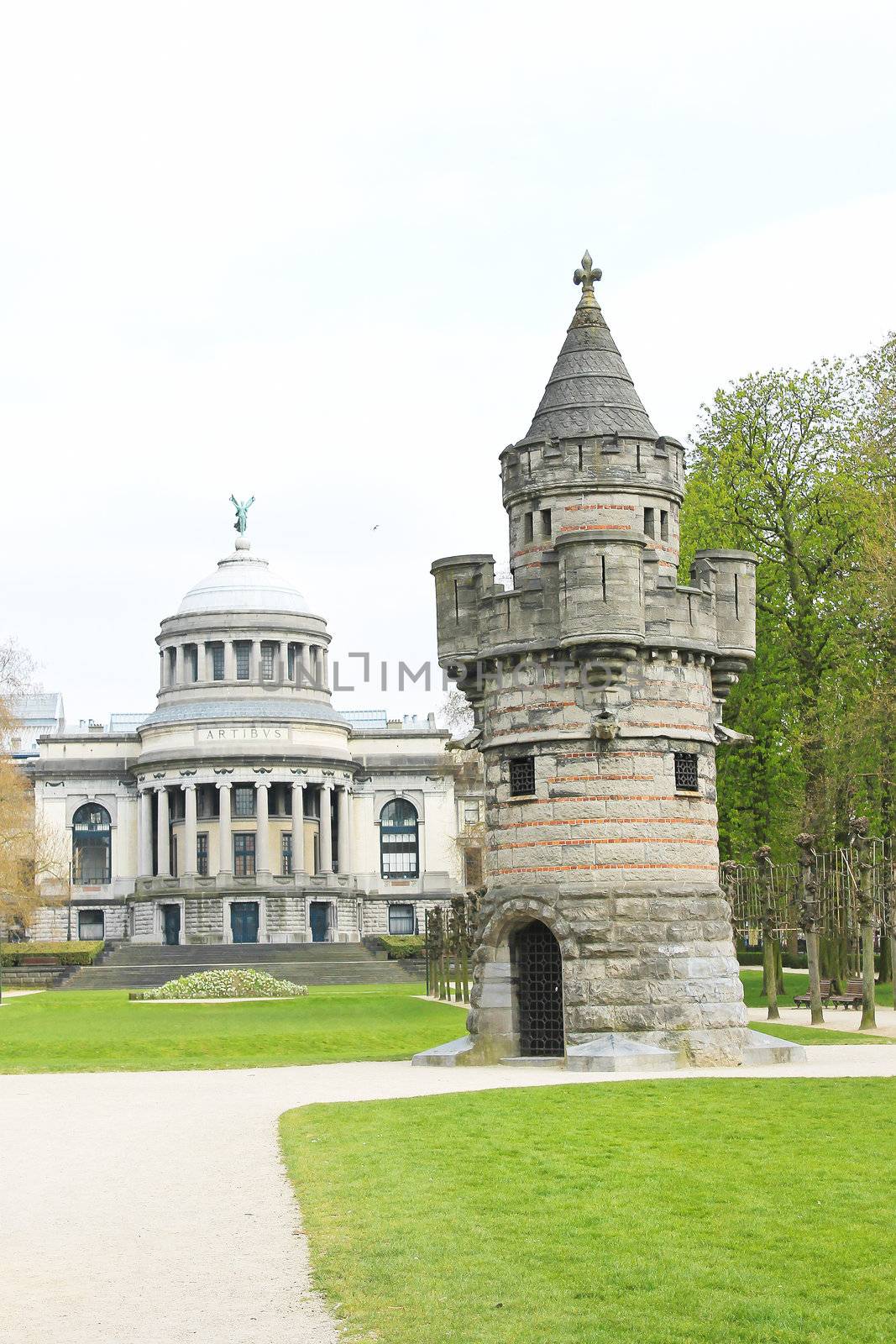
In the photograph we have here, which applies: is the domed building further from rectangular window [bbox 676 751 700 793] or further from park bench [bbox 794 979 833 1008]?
rectangular window [bbox 676 751 700 793]

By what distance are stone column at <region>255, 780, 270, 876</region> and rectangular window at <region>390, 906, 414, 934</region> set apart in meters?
9.71

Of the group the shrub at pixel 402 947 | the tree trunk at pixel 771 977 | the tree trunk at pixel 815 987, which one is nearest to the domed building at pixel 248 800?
the shrub at pixel 402 947

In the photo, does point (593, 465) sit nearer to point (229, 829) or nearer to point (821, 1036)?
point (821, 1036)

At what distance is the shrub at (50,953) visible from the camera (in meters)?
80.7

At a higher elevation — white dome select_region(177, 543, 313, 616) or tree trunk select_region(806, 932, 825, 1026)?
white dome select_region(177, 543, 313, 616)

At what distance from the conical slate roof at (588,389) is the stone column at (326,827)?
256 feet

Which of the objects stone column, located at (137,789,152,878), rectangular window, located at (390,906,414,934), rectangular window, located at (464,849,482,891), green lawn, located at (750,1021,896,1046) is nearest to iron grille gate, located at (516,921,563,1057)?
green lawn, located at (750,1021,896,1046)

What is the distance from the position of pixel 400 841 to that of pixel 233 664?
15327 millimetres

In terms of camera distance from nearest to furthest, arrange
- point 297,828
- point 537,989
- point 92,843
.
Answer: point 537,989 < point 297,828 < point 92,843

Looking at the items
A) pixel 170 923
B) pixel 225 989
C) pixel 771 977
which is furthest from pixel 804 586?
pixel 170 923

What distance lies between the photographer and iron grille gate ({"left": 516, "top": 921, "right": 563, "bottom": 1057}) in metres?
26.1

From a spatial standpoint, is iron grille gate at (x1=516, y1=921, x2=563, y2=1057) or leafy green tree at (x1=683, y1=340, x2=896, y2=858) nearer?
iron grille gate at (x1=516, y1=921, x2=563, y2=1057)

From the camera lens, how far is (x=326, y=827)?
10519 cm

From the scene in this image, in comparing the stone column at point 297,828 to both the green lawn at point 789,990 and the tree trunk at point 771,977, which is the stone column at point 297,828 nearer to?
the green lawn at point 789,990
